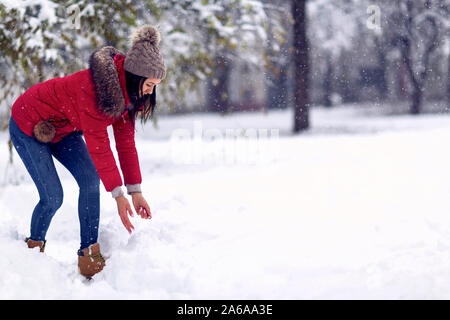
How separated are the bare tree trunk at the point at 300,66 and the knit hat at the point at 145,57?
8.90m

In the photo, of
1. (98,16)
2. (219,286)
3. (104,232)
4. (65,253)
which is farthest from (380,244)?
(98,16)

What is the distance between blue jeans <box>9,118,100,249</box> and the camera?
2.91 meters

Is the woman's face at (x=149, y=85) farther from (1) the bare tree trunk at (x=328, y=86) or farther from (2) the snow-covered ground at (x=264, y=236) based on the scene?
(1) the bare tree trunk at (x=328, y=86)

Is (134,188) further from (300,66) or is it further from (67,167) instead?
(300,66)

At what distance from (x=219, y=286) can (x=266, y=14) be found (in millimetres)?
5844

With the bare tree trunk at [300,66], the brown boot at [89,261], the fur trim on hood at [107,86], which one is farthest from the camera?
the bare tree trunk at [300,66]

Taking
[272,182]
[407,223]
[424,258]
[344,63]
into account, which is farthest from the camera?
[344,63]

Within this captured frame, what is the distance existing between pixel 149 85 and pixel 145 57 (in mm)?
179

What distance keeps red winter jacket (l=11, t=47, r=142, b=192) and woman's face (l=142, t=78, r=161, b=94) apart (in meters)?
0.11

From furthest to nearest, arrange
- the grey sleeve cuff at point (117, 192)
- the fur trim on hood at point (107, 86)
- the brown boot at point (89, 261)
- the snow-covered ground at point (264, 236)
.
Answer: the brown boot at point (89, 261)
the snow-covered ground at point (264, 236)
the grey sleeve cuff at point (117, 192)
the fur trim on hood at point (107, 86)

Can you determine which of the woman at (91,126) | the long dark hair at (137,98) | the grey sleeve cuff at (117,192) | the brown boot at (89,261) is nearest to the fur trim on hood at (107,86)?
the woman at (91,126)

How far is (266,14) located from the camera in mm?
7707

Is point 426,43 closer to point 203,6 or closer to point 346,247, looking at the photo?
point 203,6

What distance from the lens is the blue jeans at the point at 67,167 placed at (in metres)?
2.91
